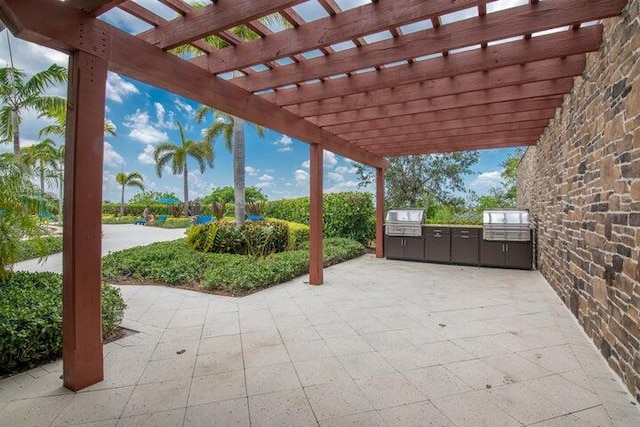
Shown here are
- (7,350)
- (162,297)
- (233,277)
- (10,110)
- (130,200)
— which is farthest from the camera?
(130,200)

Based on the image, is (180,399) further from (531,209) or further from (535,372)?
(531,209)

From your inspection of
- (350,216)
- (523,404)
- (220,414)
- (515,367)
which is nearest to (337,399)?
(220,414)

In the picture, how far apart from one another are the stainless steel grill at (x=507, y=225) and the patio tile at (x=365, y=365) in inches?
205

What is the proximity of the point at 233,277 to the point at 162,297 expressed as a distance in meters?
1.02

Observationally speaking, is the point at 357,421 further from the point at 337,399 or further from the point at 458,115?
the point at 458,115

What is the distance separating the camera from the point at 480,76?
362cm

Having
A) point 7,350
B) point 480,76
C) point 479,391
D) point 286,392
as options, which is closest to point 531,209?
point 480,76

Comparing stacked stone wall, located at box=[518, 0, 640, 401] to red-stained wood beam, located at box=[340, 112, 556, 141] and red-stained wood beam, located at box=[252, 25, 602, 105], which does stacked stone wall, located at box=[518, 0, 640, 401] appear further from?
red-stained wood beam, located at box=[340, 112, 556, 141]

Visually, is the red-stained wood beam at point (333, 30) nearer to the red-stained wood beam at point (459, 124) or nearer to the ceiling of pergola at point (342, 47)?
the ceiling of pergola at point (342, 47)

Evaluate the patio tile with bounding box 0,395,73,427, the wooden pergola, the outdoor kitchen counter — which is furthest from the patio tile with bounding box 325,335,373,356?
the outdoor kitchen counter

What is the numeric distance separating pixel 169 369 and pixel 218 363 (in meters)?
0.36

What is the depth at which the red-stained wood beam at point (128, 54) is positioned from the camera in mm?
1934

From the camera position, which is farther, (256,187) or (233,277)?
(256,187)

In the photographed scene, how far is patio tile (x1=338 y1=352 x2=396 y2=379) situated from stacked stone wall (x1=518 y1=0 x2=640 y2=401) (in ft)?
5.23
